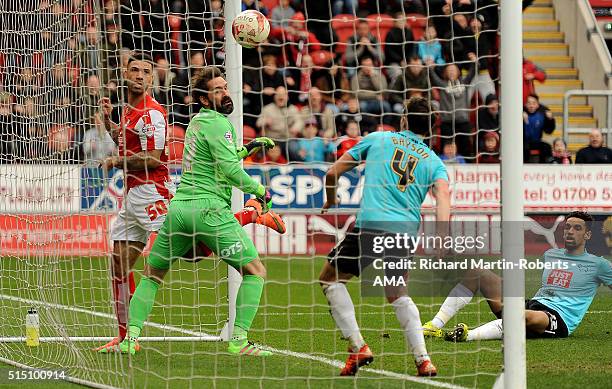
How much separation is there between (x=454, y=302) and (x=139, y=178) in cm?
285

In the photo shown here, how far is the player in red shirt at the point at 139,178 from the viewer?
357 inches

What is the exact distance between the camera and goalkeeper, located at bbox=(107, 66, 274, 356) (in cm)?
848

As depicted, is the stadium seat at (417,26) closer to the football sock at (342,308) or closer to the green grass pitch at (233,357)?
the green grass pitch at (233,357)

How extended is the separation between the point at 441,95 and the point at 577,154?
5.95 m

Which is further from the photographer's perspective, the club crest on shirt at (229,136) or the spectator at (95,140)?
the spectator at (95,140)

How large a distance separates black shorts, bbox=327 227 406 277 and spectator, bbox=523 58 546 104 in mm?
13938

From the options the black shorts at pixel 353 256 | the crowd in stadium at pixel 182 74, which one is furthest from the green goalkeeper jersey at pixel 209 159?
the black shorts at pixel 353 256

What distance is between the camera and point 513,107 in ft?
22.4

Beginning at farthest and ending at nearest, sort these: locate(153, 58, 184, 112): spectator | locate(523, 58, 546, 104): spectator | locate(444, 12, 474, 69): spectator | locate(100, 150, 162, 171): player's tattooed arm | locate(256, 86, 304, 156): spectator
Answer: locate(523, 58, 546, 104): spectator < locate(256, 86, 304, 156): spectator < locate(444, 12, 474, 69): spectator < locate(153, 58, 184, 112): spectator < locate(100, 150, 162, 171): player's tattooed arm

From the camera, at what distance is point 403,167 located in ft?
26.2

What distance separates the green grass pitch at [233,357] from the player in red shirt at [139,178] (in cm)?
48

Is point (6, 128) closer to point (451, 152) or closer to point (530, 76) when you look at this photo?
point (451, 152)

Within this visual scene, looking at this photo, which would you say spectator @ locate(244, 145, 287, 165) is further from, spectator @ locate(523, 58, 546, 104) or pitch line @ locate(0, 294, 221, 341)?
pitch line @ locate(0, 294, 221, 341)

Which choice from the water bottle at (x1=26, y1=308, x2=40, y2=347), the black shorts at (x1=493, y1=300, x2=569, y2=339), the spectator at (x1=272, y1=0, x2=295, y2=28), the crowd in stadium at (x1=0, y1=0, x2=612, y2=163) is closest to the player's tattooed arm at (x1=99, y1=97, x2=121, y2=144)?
the crowd in stadium at (x1=0, y1=0, x2=612, y2=163)
